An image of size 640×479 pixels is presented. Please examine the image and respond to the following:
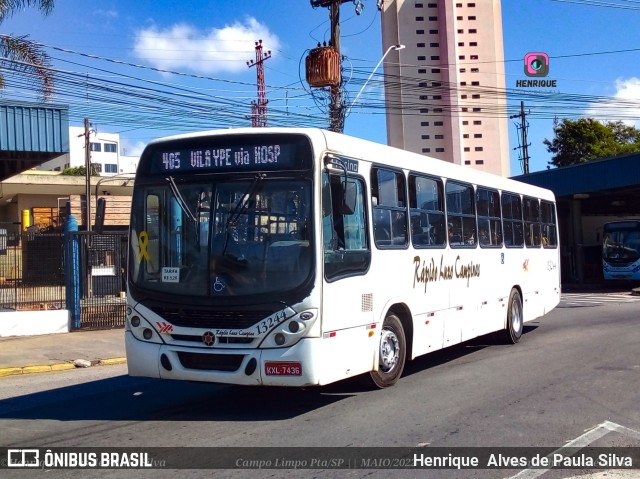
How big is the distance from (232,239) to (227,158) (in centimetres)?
94

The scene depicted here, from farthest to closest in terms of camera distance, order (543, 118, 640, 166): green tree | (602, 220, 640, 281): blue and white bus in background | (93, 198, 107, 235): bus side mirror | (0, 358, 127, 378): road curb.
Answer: (543, 118, 640, 166): green tree
(602, 220, 640, 281): blue and white bus in background
(0, 358, 127, 378): road curb
(93, 198, 107, 235): bus side mirror

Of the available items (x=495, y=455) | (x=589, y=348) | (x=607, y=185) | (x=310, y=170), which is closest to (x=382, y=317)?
(x=310, y=170)

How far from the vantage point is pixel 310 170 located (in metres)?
7.49

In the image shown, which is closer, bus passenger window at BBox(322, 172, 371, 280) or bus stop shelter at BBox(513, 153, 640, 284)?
bus passenger window at BBox(322, 172, 371, 280)

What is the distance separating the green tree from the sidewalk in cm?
5021

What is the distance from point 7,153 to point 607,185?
2568 cm

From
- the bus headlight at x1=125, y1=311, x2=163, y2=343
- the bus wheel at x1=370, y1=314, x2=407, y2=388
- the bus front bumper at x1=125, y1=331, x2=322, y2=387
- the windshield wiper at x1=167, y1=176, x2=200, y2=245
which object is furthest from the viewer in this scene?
the bus wheel at x1=370, y1=314, x2=407, y2=388

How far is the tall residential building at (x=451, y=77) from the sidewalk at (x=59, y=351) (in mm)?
20902

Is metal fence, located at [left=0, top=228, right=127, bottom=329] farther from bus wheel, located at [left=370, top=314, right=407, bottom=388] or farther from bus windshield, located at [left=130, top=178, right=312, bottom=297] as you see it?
bus wheel, located at [left=370, top=314, right=407, bottom=388]

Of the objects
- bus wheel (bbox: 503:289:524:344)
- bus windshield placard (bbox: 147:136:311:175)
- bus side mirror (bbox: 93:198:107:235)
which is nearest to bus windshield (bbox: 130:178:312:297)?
bus windshield placard (bbox: 147:136:311:175)

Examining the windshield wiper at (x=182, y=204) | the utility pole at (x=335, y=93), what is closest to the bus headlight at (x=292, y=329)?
the windshield wiper at (x=182, y=204)

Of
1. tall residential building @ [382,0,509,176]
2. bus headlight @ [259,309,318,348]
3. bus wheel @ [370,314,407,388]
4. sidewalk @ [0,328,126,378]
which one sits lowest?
sidewalk @ [0,328,126,378]

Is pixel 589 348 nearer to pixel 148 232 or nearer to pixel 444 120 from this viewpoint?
pixel 148 232

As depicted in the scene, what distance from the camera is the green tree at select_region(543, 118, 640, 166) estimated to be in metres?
57.6
